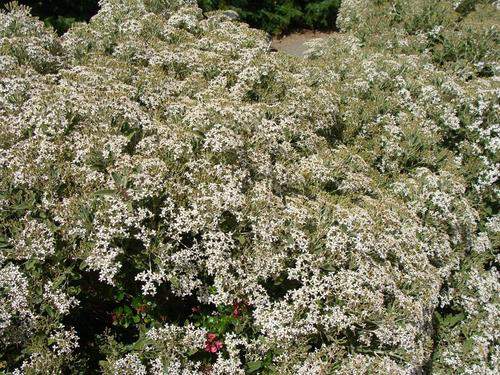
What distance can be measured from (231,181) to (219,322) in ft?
4.06

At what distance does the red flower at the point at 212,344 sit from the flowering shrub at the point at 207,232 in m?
0.02

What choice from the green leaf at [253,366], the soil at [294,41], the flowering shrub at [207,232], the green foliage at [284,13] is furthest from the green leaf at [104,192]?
the soil at [294,41]

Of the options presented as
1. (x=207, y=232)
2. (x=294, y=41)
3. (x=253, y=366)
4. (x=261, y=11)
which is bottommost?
(x=253, y=366)

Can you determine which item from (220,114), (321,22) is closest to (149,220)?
(220,114)

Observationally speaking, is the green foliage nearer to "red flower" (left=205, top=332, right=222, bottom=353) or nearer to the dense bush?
the dense bush

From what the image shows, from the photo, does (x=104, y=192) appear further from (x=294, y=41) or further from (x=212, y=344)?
(x=294, y=41)

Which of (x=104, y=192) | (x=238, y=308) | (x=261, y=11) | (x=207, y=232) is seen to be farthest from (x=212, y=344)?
(x=261, y=11)

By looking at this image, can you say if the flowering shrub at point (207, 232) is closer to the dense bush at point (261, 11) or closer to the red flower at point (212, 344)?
the red flower at point (212, 344)

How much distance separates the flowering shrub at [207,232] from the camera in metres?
3.97

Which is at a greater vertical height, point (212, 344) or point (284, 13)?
point (284, 13)

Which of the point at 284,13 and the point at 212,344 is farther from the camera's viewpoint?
the point at 284,13

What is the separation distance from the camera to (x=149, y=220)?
4.21 metres

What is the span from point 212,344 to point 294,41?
1449 cm

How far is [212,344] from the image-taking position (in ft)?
13.7
